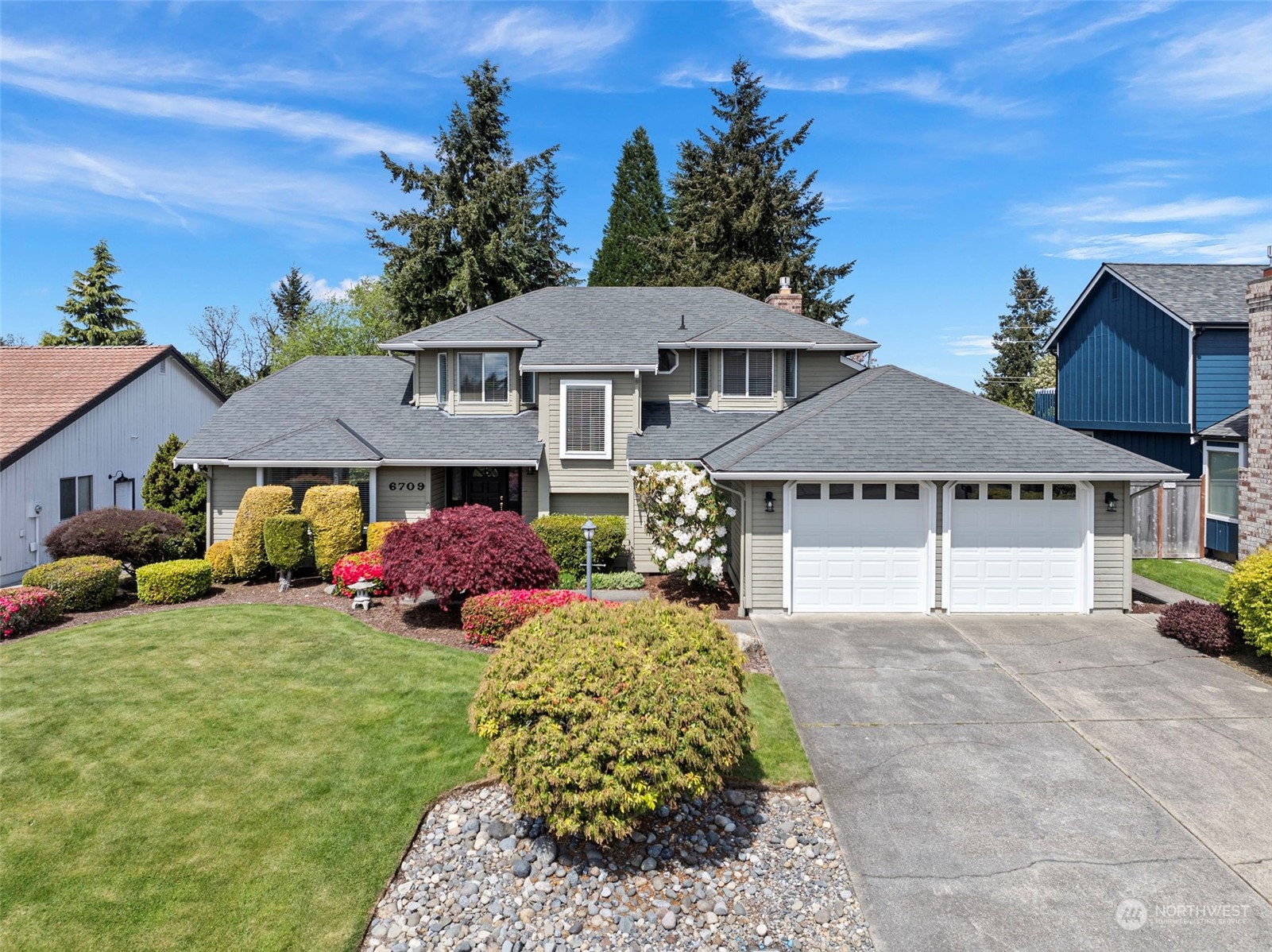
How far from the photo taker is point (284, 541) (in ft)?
45.7

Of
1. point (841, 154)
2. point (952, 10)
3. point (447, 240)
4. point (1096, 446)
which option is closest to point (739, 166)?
point (841, 154)

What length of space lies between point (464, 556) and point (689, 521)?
4.28m

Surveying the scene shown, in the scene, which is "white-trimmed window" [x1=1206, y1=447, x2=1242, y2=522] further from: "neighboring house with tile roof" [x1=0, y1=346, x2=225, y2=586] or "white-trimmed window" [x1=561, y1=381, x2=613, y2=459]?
"neighboring house with tile roof" [x1=0, y1=346, x2=225, y2=586]

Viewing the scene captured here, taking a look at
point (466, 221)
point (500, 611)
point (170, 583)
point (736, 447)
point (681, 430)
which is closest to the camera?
point (500, 611)

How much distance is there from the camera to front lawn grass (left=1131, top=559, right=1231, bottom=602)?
540 inches

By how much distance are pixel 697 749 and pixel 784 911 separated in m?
1.30

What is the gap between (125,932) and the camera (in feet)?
15.4

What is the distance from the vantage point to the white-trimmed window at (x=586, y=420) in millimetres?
16406

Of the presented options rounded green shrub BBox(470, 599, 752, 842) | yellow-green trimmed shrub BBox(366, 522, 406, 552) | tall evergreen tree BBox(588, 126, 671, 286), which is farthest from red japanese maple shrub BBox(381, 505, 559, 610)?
tall evergreen tree BBox(588, 126, 671, 286)

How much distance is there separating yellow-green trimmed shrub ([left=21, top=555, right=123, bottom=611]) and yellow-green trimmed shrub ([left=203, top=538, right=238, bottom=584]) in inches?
70.3

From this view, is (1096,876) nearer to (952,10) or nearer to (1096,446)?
(1096,446)

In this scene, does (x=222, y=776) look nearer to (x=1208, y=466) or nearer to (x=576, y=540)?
Answer: (x=576, y=540)

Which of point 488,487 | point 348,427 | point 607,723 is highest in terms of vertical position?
point 348,427

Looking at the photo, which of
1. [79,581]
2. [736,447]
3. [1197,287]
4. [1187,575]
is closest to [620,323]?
[736,447]
